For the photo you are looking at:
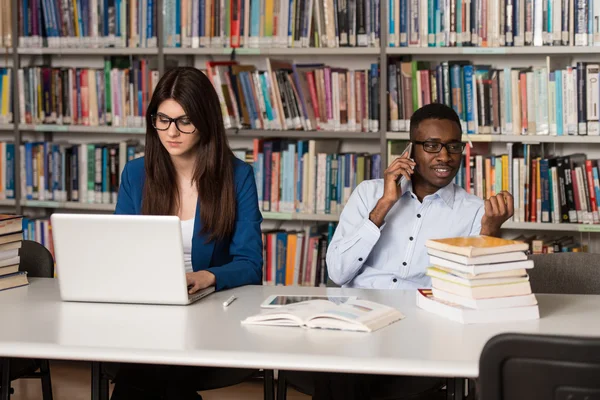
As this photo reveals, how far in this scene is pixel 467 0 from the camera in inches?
143

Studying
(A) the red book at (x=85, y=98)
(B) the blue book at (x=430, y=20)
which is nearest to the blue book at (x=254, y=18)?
(B) the blue book at (x=430, y=20)

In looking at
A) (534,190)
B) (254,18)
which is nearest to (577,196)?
(534,190)

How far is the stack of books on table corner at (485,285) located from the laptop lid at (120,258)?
2.09 ft

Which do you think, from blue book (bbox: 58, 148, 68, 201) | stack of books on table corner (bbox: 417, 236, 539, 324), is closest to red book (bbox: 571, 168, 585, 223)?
stack of books on table corner (bbox: 417, 236, 539, 324)

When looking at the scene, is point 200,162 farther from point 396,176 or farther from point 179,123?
point 396,176

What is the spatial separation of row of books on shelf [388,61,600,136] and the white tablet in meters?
1.72

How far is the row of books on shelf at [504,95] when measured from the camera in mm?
3561

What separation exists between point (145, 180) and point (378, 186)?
29.0 inches

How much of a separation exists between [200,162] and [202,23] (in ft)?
5.05

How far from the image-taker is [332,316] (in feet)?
6.19

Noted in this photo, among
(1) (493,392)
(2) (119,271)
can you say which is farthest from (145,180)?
(1) (493,392)

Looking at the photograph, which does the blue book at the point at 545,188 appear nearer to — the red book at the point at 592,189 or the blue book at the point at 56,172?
the red book at the point at 592,189

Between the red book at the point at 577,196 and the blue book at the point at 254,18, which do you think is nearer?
the red book at the point at 577,196

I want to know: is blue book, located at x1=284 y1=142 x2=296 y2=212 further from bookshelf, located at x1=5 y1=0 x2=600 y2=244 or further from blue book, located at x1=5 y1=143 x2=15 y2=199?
blue book, located at x1=5 y1=143 x2=15 y2=199
